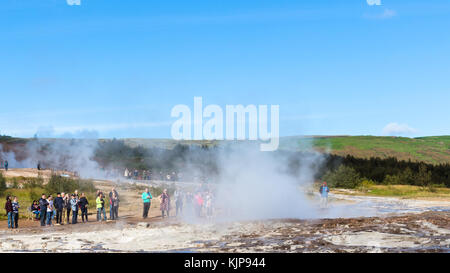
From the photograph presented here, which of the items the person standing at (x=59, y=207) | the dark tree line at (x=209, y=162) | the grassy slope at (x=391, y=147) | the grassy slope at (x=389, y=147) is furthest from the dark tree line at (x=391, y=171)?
the person standing at (x=59, y=207)

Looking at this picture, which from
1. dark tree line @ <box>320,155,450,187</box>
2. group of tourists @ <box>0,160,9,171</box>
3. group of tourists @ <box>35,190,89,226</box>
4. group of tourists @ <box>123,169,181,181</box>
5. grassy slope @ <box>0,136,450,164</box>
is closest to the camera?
group of tourists @ <box>35,190,89,226</box>

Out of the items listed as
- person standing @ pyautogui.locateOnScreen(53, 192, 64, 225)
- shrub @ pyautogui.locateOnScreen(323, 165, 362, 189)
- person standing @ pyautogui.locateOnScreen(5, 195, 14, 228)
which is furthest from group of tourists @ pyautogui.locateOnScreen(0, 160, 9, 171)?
shrub @ pyautogui.locateOnScreen(323, 165, 362, 189)

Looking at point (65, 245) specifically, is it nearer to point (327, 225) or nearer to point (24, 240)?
point (24, 240)

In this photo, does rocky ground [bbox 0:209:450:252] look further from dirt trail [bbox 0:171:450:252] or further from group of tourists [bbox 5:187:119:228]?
group of tourists [bbox 5:187:119:228]

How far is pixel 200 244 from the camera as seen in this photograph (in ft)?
55.6

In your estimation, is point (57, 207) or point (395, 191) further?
point (395, 191)

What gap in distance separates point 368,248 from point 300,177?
19.6 metres

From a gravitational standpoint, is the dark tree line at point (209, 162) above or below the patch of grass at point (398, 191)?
above

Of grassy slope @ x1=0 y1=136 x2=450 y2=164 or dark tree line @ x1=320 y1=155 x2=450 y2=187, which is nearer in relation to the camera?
dark tree line @ x1=320 y1=155 x2=450 y2=187

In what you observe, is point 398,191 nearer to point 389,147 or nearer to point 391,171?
point 391,171

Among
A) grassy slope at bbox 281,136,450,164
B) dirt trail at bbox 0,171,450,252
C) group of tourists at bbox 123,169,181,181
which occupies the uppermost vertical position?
grassy slope at bbox 281,136,450,164

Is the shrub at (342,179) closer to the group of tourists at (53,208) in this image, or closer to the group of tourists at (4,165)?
the group of tourists at (4,165)

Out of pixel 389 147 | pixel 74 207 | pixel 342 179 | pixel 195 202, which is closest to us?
pixel 74 207

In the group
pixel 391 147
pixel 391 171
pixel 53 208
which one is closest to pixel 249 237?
pixel 53 208
